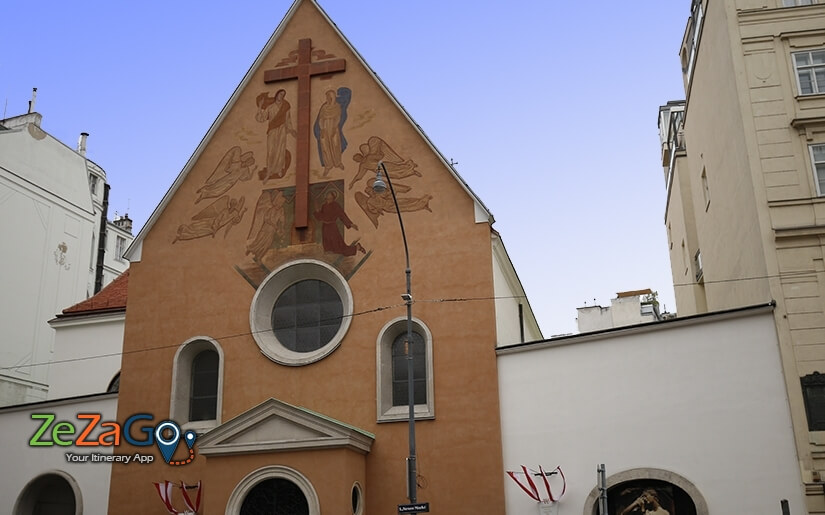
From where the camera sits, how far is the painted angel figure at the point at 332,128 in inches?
948

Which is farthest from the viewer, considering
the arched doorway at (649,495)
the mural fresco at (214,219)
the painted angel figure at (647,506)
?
the mural fresco at (214,219)

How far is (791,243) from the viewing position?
1834 centimetres

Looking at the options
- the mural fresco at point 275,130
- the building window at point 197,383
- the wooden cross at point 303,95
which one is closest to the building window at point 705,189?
the wooden cross at point 303,95

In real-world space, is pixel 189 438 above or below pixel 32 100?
below

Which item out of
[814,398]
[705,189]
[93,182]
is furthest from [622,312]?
[814,398]

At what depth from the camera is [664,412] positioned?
740 inches

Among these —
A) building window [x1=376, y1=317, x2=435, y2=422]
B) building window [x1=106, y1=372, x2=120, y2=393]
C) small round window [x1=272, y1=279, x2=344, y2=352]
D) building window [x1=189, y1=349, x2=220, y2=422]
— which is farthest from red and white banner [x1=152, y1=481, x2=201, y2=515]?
building window [x1=106, y1=372, x2=120, y2=393]

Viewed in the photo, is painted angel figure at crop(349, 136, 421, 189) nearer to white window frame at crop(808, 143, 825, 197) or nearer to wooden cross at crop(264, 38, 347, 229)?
wooden cross at crop(264, 38, 347, 229)

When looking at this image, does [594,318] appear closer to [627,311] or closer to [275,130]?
[627,311]

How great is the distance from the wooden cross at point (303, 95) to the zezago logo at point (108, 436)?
21.0 ft

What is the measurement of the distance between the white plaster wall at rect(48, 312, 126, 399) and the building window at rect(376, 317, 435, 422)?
1047 cm

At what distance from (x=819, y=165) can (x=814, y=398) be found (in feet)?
16.9

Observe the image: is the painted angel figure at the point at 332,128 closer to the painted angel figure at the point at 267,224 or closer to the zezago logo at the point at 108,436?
the painted angel figure at the point at 267,224

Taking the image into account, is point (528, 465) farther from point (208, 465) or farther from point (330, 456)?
point (208, 465)
